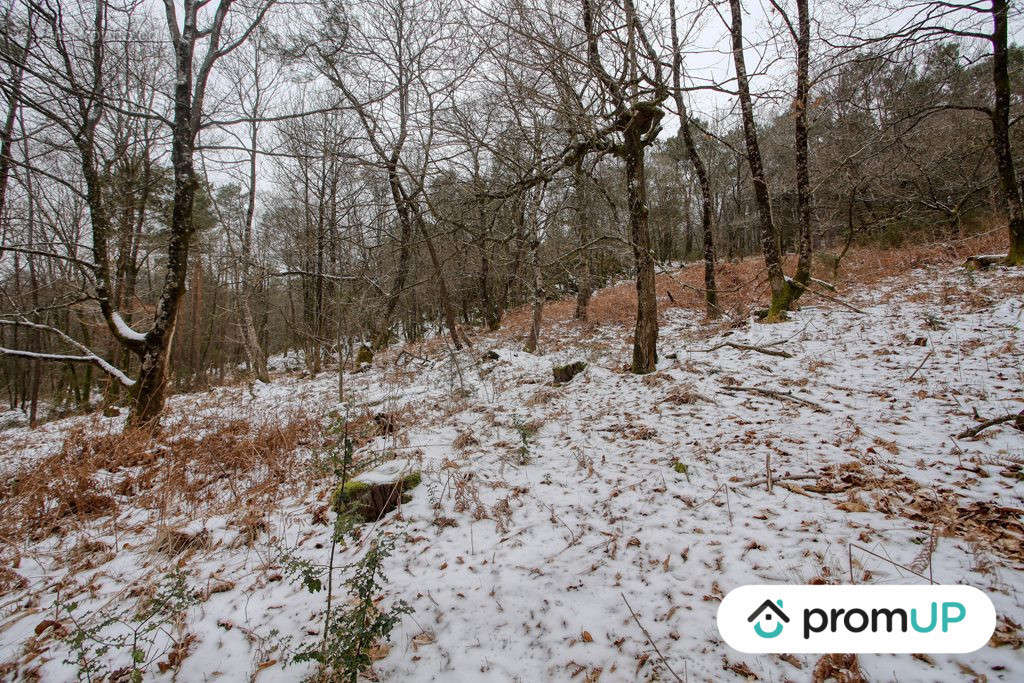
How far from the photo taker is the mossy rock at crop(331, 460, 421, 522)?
318cm

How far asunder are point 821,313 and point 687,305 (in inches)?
206

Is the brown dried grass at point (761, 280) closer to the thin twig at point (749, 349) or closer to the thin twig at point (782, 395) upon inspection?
the thin twig at point (749, 349)

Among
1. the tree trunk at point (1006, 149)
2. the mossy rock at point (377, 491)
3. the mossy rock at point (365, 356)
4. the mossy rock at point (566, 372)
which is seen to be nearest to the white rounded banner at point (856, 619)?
the mossy rock at point (377, 491)

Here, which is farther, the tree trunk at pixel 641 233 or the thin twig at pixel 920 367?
the tree trunk at pixel 641 233

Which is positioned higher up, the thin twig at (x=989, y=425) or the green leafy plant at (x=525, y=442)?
the thin twig at (x=989, y=425)

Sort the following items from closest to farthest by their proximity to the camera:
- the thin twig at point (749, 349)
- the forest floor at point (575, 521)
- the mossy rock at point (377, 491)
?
the forest floor at point (575, 521), the mossy rock at point (377, 491), the thin twig at point (749, 349)

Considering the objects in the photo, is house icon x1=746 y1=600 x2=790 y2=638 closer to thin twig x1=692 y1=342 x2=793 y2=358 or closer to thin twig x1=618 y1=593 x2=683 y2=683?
thin twig x1=618 y1=593 x2=683 y2=683

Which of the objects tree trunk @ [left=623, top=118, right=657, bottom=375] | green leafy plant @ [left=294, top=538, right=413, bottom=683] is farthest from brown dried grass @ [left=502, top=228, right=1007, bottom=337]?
green leafy plant @ [left=294, top=538, right=413, bottom=683]

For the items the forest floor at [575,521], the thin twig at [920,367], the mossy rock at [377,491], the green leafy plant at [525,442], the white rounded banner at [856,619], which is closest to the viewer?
the white rounded banner at [856,619]

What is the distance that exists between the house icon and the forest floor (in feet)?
0.54

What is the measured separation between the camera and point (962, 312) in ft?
20.7

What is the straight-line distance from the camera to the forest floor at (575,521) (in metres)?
1.91

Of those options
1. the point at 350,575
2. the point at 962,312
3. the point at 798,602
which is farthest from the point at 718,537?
the point at 962,312

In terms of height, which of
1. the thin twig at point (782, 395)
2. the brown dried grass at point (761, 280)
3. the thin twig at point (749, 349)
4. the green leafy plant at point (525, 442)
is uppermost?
the brown dried grass at point (761, 280)
